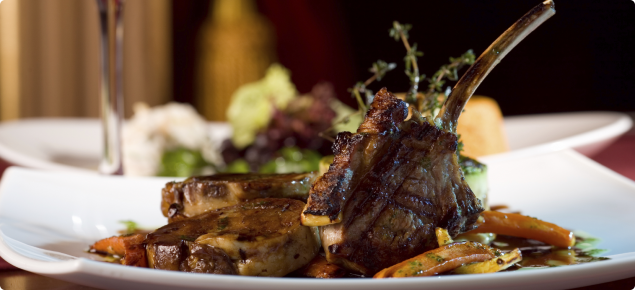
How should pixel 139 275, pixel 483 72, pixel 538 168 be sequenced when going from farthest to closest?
pixel 538 168 < pixel 483 72 < pixel 139 275

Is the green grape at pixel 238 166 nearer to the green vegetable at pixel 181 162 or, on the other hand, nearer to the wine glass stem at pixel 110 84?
the green vegetable at pixel 181 162

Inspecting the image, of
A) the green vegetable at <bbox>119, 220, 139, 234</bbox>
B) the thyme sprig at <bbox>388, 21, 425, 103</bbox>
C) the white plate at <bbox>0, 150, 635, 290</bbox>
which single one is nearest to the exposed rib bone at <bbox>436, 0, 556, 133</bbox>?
the thyme sprig at <bbox>388, 21, 425, 103</bbox>

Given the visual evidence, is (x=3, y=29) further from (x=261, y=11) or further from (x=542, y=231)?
(x=542, y=231)

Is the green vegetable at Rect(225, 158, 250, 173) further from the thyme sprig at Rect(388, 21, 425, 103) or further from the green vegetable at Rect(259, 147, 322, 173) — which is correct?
the thyme sprig at Rect(388, 21, 425, 103)

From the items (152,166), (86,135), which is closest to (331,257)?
(152,166)

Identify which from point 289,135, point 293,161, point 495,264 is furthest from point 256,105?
point 495,264

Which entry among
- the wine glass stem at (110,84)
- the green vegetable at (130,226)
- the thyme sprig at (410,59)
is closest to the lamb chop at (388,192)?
the thyme sprig at (410,59)
